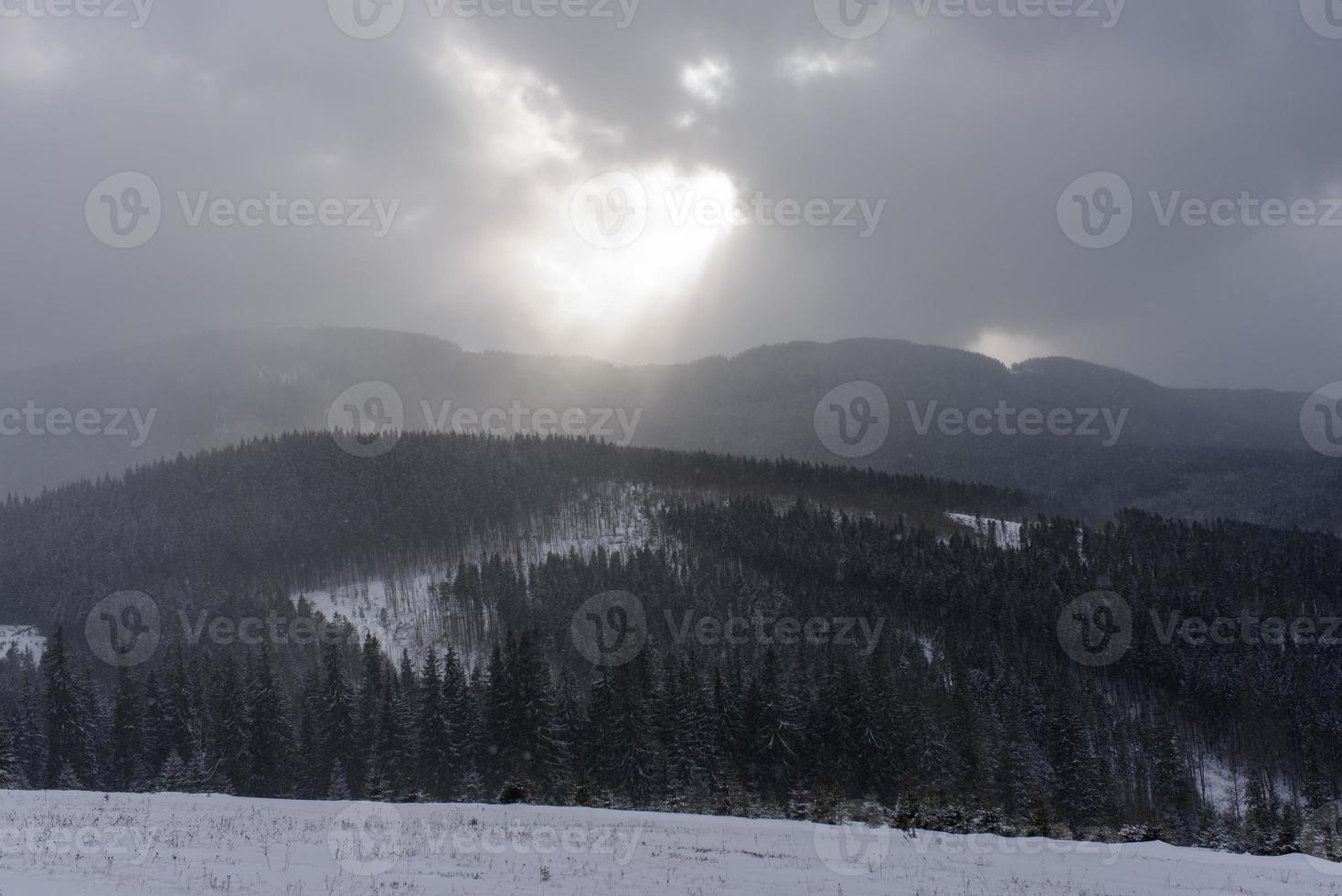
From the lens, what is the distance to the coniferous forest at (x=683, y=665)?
185 feet

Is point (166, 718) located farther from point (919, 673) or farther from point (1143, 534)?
point (1143, 534)

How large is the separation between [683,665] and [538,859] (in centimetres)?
4370

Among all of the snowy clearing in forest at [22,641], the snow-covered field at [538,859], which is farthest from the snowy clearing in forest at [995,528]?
the snowy clearing in forest at [22,641]

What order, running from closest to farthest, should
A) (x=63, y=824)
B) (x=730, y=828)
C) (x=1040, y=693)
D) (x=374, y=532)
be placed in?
1. (x=63, y=824)
2. (x=730, y=828)
3. (x=1040, y=693)
4. (x=374, y=532)

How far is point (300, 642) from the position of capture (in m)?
109

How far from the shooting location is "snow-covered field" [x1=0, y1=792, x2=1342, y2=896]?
17.5 metres

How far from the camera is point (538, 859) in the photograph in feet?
66.6

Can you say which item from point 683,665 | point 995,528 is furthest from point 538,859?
point 995,528

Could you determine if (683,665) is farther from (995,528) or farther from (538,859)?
(995,528)

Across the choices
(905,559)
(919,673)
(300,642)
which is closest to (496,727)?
(919,673)

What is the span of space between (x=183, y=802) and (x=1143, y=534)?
174466 mm

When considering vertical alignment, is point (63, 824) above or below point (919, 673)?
above

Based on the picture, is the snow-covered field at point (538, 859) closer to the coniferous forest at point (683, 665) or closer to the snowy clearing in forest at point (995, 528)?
the coniferous forest at point (683, 665)

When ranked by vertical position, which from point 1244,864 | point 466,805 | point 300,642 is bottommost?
point 300,642
